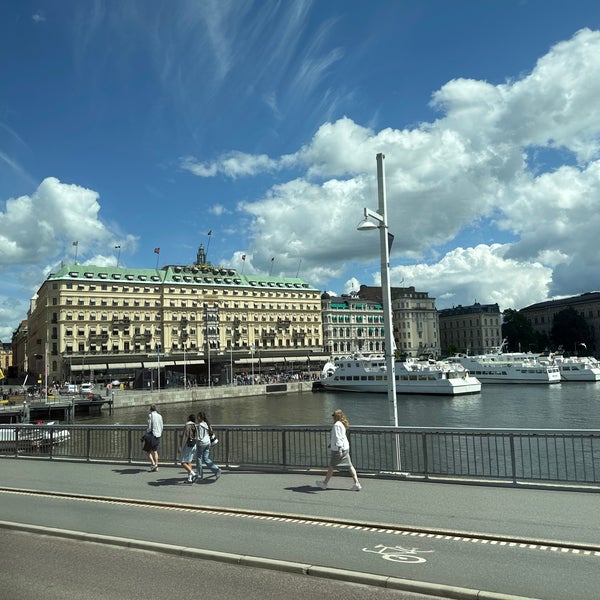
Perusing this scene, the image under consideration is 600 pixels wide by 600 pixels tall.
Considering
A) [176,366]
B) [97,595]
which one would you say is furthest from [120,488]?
[176,366]

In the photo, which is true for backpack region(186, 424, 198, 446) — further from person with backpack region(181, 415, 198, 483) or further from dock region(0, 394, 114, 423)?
dock region(0, 394, 114, 423)

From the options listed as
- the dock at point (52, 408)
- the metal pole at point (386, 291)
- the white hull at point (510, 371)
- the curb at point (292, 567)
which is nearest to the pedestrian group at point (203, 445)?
the metal pole at point (386, 291)

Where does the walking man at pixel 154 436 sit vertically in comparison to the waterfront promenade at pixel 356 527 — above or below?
above

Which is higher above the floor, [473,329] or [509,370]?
[473,329]

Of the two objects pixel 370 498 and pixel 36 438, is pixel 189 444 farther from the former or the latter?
pixel 36 438

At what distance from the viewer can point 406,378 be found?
85.1m

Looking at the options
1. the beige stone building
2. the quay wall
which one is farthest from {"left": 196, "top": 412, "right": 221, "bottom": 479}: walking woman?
the beige stone building

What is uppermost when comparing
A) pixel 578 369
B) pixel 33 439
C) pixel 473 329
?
pixel 473 329

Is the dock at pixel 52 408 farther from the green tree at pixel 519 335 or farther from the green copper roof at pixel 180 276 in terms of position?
the green tree at pixel 519 335

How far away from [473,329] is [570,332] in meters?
29.8

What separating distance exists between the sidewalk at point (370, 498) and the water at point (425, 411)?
30044mm

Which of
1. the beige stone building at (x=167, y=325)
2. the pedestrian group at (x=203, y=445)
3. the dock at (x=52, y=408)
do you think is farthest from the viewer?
the beige stone building at (x=167, y=325)

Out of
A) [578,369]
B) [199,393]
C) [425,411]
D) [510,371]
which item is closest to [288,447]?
[425,411]

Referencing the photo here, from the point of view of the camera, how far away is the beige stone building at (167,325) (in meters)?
107
